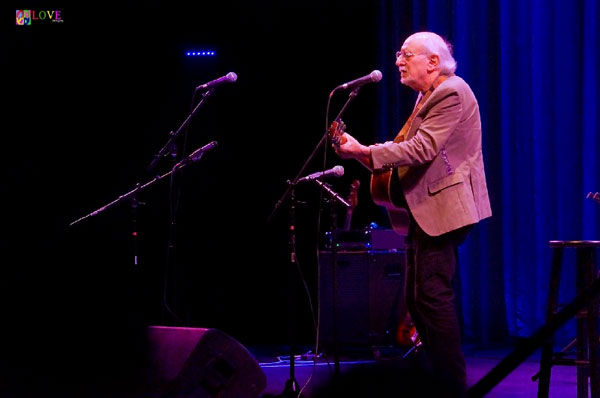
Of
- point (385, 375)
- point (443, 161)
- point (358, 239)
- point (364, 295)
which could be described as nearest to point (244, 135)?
point (358, 239)

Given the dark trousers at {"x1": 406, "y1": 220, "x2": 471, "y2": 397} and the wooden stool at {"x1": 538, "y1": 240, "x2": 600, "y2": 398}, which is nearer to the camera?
the dark trousers at {"x1": 406, "y1": 220, "x2": 471, "y2": 397}

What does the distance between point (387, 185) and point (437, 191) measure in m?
0.26

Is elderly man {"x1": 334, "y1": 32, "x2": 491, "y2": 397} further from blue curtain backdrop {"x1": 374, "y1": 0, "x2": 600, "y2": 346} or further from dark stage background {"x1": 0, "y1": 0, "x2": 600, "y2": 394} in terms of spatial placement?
dark stage background {"x1": 0, "y1": 0, "x2": 600, "y2": 394}

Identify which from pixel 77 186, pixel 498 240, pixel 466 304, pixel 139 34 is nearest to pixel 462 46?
pixel 498 240

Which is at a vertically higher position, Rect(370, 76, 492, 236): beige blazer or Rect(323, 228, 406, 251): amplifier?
Rect(370, 76, 492, 236): beige blazer

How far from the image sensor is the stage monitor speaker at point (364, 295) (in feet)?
19.8

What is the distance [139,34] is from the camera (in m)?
6.97

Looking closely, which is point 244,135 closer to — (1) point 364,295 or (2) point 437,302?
(1) point 364,295

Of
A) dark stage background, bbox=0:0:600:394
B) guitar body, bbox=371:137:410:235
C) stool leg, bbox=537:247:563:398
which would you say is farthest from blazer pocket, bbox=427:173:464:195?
dark stage background, bbox=0:0:600:394

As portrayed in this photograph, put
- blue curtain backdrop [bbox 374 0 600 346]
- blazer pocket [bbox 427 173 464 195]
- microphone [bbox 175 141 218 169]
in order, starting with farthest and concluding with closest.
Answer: blue curtain backdrop [bbox 374 0 600 346]
microphone [bbox 175 141 218 169]
blazer pocket [bbox 427 173 464 195]

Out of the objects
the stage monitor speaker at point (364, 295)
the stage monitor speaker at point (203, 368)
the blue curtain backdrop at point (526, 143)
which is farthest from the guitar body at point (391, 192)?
the blue curtain backdrop at point (526, 143)

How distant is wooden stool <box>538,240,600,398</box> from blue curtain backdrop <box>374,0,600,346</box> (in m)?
2.26

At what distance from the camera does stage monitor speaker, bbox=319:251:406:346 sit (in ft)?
19.8

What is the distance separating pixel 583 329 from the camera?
3.61 meters
